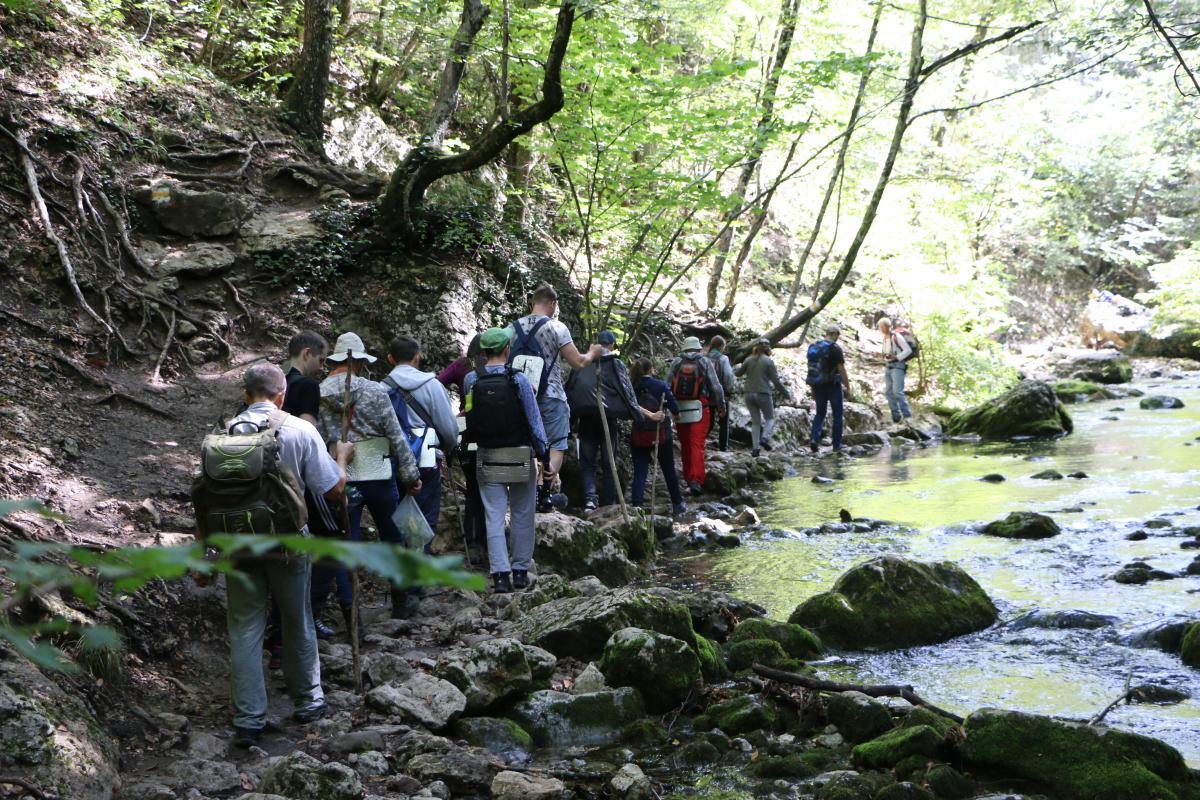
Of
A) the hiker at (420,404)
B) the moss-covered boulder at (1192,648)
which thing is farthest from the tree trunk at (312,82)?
the moss-covered boulder at (1192,648)

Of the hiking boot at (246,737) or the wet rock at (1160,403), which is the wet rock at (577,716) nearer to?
the hiking boot at (246,737)

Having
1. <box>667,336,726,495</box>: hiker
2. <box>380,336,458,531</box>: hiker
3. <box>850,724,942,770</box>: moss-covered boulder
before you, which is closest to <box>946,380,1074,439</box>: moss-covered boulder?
<box>667,336,726,495</box>: hiker

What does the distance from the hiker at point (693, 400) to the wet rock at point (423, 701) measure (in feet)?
23.9

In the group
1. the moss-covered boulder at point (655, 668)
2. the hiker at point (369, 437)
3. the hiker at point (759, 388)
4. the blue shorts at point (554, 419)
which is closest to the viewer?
the moss-covered boulder at point (655, 668)

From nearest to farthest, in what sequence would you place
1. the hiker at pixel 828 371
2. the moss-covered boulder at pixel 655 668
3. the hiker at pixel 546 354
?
the moss-covered boulder at pixel 655 668, the hiker at pixel 546 354, the hiker at pixel 828 371

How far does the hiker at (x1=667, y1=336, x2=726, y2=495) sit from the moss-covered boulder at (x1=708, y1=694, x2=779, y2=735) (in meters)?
6.97

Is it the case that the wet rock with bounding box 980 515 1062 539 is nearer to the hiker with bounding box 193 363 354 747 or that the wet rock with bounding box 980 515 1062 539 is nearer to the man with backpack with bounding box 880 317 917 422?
the hiker with bounding box 193 363 354 747

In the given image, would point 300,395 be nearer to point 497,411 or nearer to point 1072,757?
point 497,411

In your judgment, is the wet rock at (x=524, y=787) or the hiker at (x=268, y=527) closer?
the wet rock at (x=524, y=787)

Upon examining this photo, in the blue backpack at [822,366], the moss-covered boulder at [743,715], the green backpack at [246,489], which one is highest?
the blue backpack at [822,366]

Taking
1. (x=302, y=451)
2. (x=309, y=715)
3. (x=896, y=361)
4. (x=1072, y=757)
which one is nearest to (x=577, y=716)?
(x=309, y=715)

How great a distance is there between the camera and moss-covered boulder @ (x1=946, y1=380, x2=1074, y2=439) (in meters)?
17.2

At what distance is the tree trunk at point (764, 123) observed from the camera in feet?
36.6

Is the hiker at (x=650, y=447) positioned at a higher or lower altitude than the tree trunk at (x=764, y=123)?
lower
